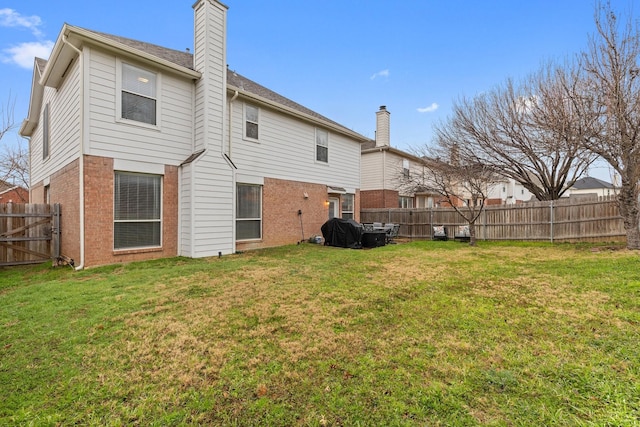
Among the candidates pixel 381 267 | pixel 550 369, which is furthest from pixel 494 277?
pixel 550 369

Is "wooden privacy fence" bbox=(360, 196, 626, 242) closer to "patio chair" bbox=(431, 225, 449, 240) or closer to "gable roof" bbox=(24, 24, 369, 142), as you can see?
"patio chair" bbox=(431, 225, 449, 240)

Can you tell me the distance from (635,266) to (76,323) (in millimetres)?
10048

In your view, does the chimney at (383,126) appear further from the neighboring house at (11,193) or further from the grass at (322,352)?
the neighboring house at (11,193)

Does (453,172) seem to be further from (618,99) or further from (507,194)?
(507,194)

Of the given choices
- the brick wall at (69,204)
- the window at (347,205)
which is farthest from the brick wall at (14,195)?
the window at (347,205)

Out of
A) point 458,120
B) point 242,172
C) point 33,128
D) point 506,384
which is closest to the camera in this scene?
point 506,384

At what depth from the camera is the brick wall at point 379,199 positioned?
18203mm

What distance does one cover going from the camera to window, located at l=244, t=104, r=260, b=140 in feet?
33.4

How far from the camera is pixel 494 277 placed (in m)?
5.95

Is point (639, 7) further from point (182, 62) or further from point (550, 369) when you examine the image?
point (182, 62)

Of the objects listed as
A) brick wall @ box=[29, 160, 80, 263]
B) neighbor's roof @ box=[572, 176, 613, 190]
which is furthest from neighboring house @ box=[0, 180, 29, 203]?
neighbor's roof @ box=[572, 176, 613, 190]

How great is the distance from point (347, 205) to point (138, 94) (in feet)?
32.6

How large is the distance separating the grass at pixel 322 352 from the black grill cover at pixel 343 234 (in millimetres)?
5780

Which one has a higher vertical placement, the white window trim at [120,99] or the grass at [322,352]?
the white window trim at [120,99]
